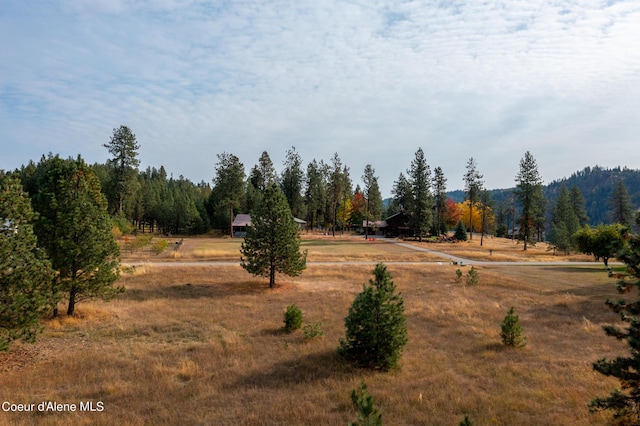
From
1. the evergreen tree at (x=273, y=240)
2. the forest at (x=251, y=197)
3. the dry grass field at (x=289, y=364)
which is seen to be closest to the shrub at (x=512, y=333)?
the dry grass field at (x=289, y=364)

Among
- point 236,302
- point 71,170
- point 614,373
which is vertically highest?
point 71,170

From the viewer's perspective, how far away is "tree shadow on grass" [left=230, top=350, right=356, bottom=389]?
9.99 metres

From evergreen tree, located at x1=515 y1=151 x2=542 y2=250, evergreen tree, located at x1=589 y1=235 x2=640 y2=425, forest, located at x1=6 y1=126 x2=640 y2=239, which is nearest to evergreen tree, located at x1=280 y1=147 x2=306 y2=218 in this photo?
forest, located at x1=6 y1=126 x2=640 y2=239

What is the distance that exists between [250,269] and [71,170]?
1175cm

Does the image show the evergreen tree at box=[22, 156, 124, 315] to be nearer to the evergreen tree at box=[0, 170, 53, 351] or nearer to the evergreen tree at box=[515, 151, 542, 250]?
the evergreen tree at box=[0, 170, 53, 351]

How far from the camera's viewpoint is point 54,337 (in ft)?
46.1

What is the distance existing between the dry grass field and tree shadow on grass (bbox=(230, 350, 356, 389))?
0.11ft

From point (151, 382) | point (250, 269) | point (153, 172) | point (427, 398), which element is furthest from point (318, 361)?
point (153, 172)

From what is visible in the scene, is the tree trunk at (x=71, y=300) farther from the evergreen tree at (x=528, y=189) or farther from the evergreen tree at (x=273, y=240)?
→ the evergreen tree at (x=528, y=189)

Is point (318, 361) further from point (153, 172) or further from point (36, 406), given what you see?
point (153, 172)

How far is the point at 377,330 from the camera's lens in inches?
445

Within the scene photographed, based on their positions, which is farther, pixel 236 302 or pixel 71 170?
pixel 236 302

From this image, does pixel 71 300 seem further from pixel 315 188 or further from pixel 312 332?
pixel 315 188

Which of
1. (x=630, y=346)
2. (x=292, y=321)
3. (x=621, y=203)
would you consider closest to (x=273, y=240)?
(x=292, y=321)
